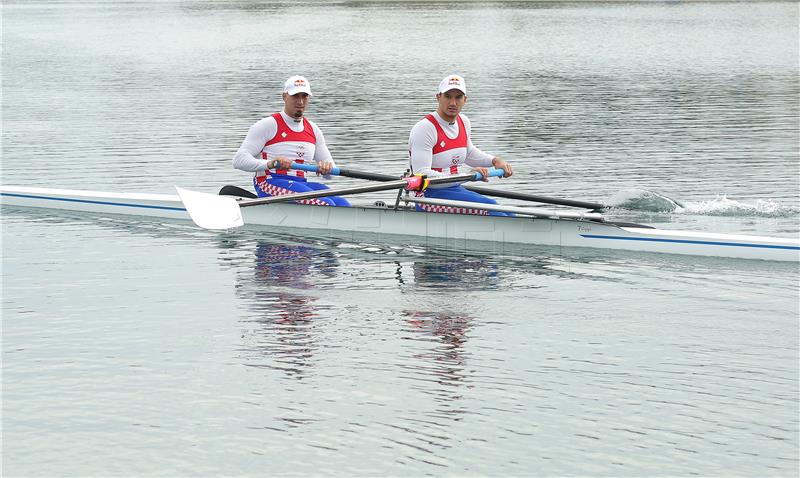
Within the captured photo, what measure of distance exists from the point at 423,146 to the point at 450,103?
60 centimetres

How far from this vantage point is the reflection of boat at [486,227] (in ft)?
42.2

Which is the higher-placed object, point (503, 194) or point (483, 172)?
point (483, 172)

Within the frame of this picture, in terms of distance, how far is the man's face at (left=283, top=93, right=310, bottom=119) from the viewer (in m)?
14.4

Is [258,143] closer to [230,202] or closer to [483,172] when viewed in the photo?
[230,202]

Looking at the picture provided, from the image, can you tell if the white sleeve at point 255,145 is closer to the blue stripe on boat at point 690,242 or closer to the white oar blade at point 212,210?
the white oar blade at point 212,210

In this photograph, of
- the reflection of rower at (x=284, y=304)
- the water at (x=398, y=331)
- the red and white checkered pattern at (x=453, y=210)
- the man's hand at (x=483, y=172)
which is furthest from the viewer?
the red and white checkered pattern at (x=453, y=210)

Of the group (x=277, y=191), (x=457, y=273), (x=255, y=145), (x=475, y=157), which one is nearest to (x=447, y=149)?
(x=475, y=157)

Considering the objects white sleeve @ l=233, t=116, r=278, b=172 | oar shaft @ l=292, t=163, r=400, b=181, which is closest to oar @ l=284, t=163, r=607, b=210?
oar shaft @ l=292, t=163, r=400, b=181

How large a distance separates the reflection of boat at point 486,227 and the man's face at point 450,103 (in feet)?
4.01

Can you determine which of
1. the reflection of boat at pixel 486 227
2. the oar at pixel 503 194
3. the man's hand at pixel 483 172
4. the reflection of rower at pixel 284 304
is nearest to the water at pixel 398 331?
the reflection of rower at pixel 284 304

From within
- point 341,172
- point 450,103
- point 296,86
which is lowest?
point 341,172

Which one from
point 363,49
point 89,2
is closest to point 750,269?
point 363,49

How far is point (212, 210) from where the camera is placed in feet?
47.4

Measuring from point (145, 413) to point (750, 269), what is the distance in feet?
22.7
